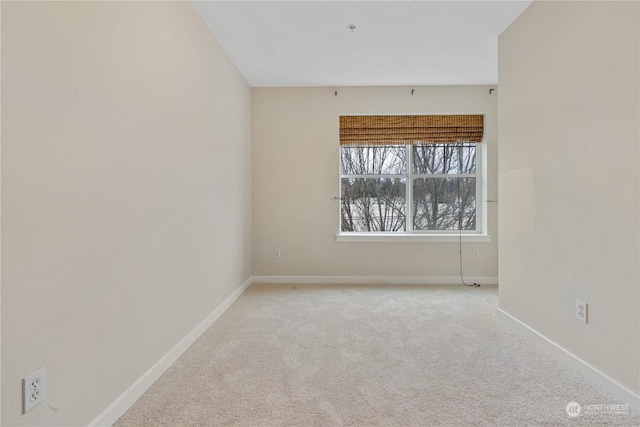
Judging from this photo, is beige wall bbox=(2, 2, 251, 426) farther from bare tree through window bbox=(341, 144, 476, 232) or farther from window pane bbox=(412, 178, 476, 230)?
window pane bbox=(412, 178, 476, 230)

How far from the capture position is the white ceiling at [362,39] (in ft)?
7.90

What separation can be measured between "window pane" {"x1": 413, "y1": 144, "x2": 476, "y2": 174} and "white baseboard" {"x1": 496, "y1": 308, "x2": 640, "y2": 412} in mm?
2045

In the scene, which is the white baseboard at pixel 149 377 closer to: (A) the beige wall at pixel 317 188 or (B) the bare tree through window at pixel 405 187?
(A) the beige wall at pixel 317 188

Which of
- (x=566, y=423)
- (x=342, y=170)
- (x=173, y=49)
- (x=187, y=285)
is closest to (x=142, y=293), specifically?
(x=187, y=285)

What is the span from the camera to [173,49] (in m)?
2.03

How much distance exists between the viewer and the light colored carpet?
1511 millimetres

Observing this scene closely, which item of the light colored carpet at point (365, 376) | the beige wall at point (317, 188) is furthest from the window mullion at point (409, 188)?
the light colored carpet at point (365, 376)

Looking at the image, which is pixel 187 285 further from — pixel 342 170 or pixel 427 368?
pixel 342 170

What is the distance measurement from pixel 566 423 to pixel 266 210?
10.9 ft

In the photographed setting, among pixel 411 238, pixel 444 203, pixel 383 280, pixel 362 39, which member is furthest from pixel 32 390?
pixel 444 203

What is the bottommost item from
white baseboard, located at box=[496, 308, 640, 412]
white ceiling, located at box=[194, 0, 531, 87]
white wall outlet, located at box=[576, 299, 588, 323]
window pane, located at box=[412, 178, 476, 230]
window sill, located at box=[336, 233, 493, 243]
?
white baseboard, located at box=[496, 308, 640, 412]

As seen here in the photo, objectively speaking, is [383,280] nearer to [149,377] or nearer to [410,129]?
[410,129]

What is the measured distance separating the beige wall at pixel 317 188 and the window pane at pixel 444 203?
0.80 ft

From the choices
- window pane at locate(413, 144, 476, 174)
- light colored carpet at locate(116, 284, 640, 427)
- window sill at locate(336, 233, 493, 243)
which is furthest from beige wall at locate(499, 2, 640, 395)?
window pane at locate(413, 144, 476, 174)
